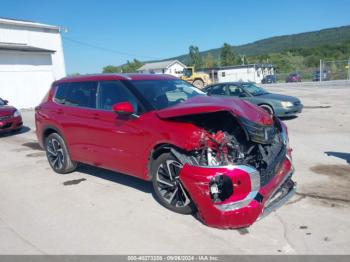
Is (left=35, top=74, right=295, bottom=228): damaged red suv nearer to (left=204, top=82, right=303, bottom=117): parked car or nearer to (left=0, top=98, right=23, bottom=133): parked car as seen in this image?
(left=204, top=82, right=303, bottom=117): parked car

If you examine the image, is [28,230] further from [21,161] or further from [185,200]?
[21,161]

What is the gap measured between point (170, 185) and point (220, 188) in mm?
919

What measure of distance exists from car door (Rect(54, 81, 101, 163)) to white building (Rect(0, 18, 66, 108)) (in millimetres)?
19415

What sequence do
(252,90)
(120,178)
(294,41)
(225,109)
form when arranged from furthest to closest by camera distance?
1. (294,41)
2. (252,90)
3. (120,178)
4. (225,109)

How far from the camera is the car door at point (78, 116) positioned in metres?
5.59

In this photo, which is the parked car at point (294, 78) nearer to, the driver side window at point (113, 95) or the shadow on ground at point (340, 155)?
the shadow on ground at point (340, 155)

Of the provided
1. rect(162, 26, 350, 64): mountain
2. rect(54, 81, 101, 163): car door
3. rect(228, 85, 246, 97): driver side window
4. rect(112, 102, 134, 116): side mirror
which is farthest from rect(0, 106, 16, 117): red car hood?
rect(162, 26, 350, 64): mountain

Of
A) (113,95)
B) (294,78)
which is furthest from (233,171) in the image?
(294,78)

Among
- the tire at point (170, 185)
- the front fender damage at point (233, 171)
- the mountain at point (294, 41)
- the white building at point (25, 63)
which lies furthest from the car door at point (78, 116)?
the mountain at point (294, 41)

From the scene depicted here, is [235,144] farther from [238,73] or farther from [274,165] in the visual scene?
[238,73]

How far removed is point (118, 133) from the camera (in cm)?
498

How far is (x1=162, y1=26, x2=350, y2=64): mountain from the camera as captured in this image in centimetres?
12448

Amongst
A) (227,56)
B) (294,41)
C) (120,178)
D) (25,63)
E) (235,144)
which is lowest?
(120,178)

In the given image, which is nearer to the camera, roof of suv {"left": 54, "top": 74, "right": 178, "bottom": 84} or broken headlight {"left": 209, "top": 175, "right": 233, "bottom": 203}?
broken headlight {"left": 209, "top": 175, "right": 233, "bottom": 203}
